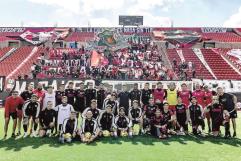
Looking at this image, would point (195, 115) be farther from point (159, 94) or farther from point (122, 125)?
point (122, 125)

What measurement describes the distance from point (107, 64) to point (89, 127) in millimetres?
24601

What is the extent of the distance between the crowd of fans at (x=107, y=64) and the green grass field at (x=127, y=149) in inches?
687

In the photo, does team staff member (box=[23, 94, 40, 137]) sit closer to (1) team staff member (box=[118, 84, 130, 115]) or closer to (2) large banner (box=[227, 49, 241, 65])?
(1) team staff member (box=[118, 84, 130, 115])

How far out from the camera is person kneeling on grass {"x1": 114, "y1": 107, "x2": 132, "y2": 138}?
41.4 feet

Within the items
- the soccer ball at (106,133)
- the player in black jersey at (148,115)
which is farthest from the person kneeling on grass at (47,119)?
the player in black jersey at (148,115)

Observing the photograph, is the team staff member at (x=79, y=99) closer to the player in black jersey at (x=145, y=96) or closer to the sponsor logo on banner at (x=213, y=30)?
the player in black jersey at (x=145, y=96)

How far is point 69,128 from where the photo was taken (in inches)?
461

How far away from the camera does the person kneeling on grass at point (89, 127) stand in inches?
460

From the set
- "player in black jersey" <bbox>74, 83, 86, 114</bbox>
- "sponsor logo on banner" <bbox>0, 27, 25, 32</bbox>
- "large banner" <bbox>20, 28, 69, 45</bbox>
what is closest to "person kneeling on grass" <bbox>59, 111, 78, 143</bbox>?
"player in black jersey" <bbox>74, 83, 86, 114</bbox>

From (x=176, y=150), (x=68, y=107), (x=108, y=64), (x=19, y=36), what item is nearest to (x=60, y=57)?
(x=108, y=64)

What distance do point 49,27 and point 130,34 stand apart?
426 inches

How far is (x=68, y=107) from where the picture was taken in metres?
12.4

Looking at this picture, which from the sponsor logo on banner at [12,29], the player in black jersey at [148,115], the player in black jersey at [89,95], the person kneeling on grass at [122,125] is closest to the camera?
the person kneeling on grass at [122,125]

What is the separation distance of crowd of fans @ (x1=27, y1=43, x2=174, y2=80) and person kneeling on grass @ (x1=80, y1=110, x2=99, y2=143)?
675 inches
